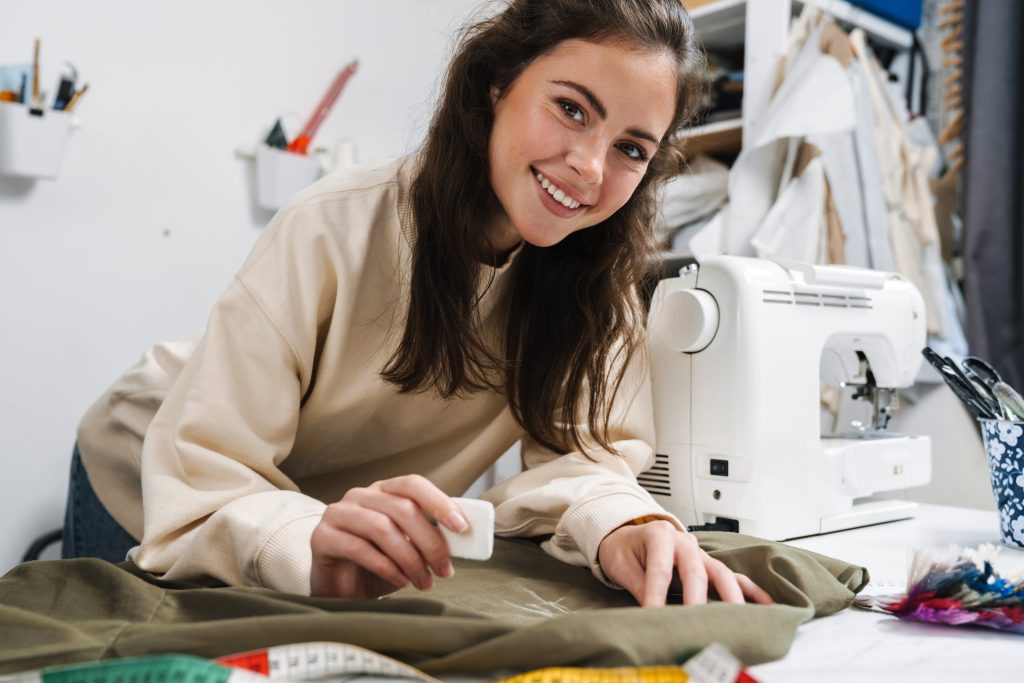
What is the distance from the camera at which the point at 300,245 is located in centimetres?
92

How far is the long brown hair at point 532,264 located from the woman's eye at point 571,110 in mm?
69

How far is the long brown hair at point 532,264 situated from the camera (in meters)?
0.96

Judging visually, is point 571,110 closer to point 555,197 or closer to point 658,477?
point 555,197

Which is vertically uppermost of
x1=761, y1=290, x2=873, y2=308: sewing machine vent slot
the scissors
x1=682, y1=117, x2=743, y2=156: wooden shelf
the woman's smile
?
x1=682, y1=117, x2=743, y2=156: wooden shelf

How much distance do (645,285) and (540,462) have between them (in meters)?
0.34

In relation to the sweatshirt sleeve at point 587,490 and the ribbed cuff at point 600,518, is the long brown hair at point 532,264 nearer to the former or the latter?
the sweatshirt sleeve at point 587,490

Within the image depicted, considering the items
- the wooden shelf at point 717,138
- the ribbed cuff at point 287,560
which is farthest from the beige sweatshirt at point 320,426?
the wooden shelf at point 717,138

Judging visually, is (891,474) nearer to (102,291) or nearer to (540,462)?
(540,462)

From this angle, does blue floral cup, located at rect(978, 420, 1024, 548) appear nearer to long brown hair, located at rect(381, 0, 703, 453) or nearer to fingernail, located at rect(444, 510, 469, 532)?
long brown hair, located at rect(381, 0, 703, 453)

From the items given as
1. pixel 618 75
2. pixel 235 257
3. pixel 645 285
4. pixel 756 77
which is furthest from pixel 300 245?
pixel 756 77

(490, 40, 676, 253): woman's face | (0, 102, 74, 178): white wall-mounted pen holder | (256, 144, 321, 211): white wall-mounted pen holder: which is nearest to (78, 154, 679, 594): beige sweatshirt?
(490, 40, 676, 253): woman's face

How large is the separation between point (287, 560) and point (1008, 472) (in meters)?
0.82

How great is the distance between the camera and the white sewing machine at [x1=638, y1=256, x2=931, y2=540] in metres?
Result: 1.10

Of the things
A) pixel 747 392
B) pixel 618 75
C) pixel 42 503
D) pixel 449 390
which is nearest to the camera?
pixel 618 75
